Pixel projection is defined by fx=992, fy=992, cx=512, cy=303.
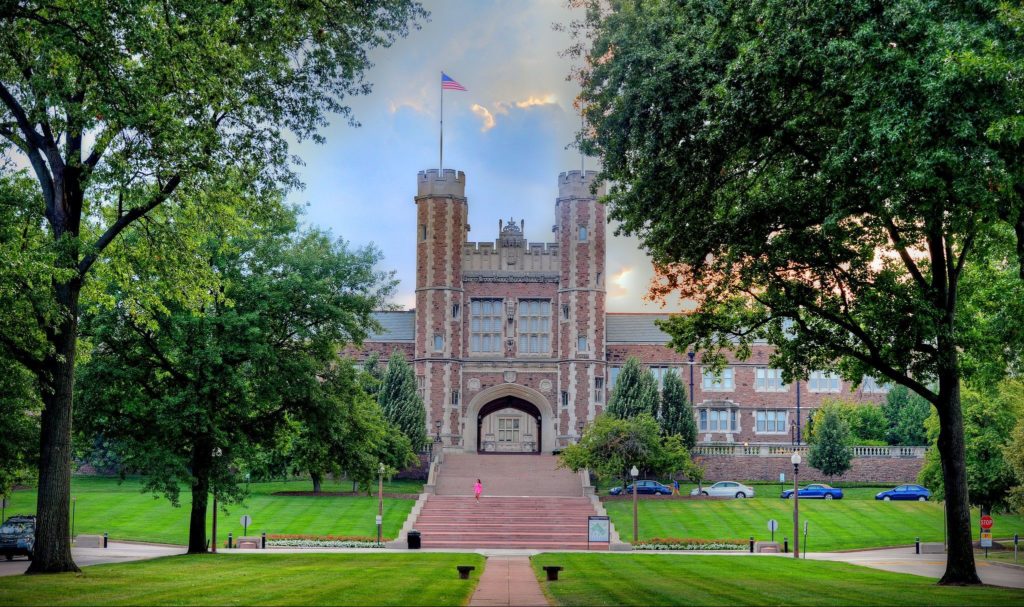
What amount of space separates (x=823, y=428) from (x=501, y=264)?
2050 cm

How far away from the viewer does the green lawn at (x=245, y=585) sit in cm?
1341

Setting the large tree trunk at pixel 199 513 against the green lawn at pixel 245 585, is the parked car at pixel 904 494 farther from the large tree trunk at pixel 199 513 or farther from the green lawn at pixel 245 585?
the large tree trunk at pixel 199 513

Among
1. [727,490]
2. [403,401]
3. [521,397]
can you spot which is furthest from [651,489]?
[403,401]

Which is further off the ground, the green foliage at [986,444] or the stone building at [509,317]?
the stone building at [509,317]

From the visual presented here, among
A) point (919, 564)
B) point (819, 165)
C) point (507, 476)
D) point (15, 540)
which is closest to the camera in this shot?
point (819, 165)

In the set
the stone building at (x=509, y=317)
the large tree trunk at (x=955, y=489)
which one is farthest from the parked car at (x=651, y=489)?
the large tree trunk at (x=955, y=489)

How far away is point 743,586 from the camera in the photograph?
17609 millimetres

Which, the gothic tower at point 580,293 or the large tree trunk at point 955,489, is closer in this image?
the large tree trunk at point 955,489

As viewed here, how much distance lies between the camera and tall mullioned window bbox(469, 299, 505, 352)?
58156 millimetres

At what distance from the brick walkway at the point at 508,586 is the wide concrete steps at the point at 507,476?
23224 mm

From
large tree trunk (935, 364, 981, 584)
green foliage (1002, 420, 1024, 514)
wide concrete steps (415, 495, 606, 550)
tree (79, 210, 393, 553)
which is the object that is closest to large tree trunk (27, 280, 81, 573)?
tree (79, 210, 393, 553)

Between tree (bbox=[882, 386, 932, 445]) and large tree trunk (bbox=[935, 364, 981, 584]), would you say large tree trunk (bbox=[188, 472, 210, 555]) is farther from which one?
tree (bbox=[882, 386, 932, 445])

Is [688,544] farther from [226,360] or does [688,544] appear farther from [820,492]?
[226,360]

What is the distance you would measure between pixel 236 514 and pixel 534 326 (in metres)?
20.8
